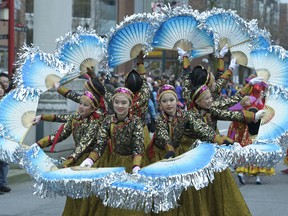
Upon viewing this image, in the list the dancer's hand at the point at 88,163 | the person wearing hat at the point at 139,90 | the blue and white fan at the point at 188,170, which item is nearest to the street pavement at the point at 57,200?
the person wearing hat at the point at 139,90

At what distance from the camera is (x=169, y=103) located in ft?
20.4

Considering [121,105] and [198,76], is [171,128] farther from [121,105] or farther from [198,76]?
[198,76]

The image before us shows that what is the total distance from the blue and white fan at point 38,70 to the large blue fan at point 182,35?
1.08 meters

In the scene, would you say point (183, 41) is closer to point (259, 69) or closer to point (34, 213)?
point (259, 69)

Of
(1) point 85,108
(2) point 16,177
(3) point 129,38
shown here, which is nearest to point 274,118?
(3) point 129,38

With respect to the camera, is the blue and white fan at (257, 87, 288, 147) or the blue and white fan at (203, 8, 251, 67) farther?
the blue and white fan at (203, 8, 251, 67)

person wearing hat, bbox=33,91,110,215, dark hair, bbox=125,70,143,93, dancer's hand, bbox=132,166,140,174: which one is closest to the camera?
dancer's hand, bbox=132,166,140,174

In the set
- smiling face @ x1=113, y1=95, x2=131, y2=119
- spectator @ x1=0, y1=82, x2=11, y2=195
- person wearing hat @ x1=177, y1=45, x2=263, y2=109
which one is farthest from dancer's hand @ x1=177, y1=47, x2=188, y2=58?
spectator @ x1=0, y1=82, x2=11, y2=195

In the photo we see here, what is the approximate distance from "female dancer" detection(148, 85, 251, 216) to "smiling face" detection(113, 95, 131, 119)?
406mm

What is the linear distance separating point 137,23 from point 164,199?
7.43 ft

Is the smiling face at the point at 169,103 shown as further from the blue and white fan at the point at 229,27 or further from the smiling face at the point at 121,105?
the blue and white fan at the point at 229,27

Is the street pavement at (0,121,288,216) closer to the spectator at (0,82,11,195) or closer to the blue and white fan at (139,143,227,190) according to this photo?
the spectator at (0,82,11,195)

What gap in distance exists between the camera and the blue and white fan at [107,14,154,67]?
22.1 ft

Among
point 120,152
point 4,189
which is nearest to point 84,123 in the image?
point 120,152
